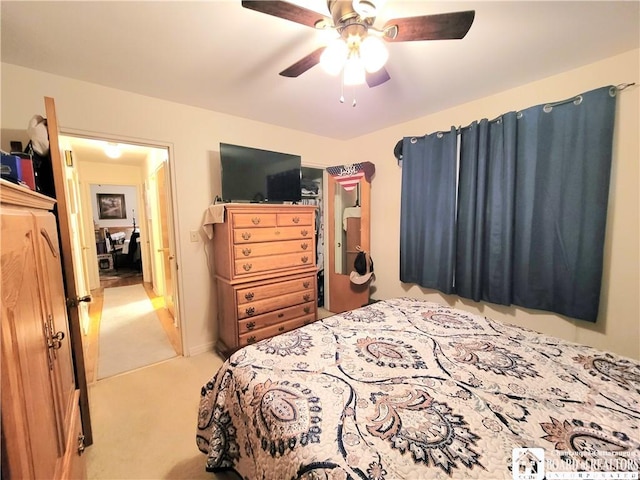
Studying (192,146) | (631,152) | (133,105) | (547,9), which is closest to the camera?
(547,9)

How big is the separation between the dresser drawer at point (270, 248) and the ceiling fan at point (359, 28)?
1.53 meters

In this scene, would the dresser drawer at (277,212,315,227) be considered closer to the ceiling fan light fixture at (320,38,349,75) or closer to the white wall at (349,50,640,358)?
the ceiling fan light fixture at (320,38,349,75)

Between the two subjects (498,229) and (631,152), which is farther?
(498,229)

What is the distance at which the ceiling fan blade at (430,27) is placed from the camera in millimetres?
1070

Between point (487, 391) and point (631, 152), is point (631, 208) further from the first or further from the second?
point (487, 391)

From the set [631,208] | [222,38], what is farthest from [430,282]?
[222,38]

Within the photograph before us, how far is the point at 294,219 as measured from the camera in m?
2.58

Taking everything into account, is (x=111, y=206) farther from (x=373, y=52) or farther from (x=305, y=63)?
(x=373, y=52)

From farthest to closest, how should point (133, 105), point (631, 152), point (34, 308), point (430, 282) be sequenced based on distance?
point (430, 282) → point (133, 105) → point (631, 152) → point (34, 308)

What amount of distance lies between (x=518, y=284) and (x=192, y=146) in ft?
10.4

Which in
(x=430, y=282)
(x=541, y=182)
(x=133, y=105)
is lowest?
(x=430, y=282)

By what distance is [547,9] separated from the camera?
131 cm

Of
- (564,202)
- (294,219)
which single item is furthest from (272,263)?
(564,202)

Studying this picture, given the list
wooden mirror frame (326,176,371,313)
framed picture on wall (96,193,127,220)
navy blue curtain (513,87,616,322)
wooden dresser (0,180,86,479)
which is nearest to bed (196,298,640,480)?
wooden dresser (0,180,86,479)
